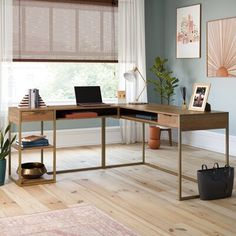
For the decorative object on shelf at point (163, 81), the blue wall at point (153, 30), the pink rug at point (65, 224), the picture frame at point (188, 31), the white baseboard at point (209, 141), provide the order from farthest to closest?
the blue wall at point (153, 30)
the decorative object on shelf at point (163, 81)
the picture frame at point (188, 31)
the white baseboard at point (209, 141)
the pink rug at point (65, 224)

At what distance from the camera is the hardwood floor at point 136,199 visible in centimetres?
352

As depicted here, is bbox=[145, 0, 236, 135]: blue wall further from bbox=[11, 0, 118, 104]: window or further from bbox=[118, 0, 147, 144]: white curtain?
bbox=[11, 0, 118, 104]: window

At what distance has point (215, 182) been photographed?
4090mm

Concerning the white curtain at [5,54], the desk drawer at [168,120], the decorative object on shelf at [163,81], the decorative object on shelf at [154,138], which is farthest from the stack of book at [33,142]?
the decorative object on shelf at [163,81]

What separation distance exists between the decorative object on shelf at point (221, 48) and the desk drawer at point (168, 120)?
2047mm

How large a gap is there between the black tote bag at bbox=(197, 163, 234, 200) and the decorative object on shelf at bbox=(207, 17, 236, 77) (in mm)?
2271

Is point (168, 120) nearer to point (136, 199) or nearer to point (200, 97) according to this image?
point (200, 97)

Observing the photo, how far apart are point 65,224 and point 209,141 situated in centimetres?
356

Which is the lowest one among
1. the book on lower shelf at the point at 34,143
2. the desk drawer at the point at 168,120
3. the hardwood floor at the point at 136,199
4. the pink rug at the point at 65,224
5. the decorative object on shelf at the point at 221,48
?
the pink rug at the point at 65,224

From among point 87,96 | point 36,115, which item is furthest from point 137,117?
point 36,115

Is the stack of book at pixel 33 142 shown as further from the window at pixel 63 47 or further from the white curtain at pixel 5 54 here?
the window at pixel 63 47

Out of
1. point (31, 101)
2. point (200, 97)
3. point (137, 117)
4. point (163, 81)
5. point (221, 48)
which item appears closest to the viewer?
point (200, 97)

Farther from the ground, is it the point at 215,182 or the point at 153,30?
the point at 153,30

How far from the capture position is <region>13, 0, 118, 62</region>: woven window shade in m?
6.41
